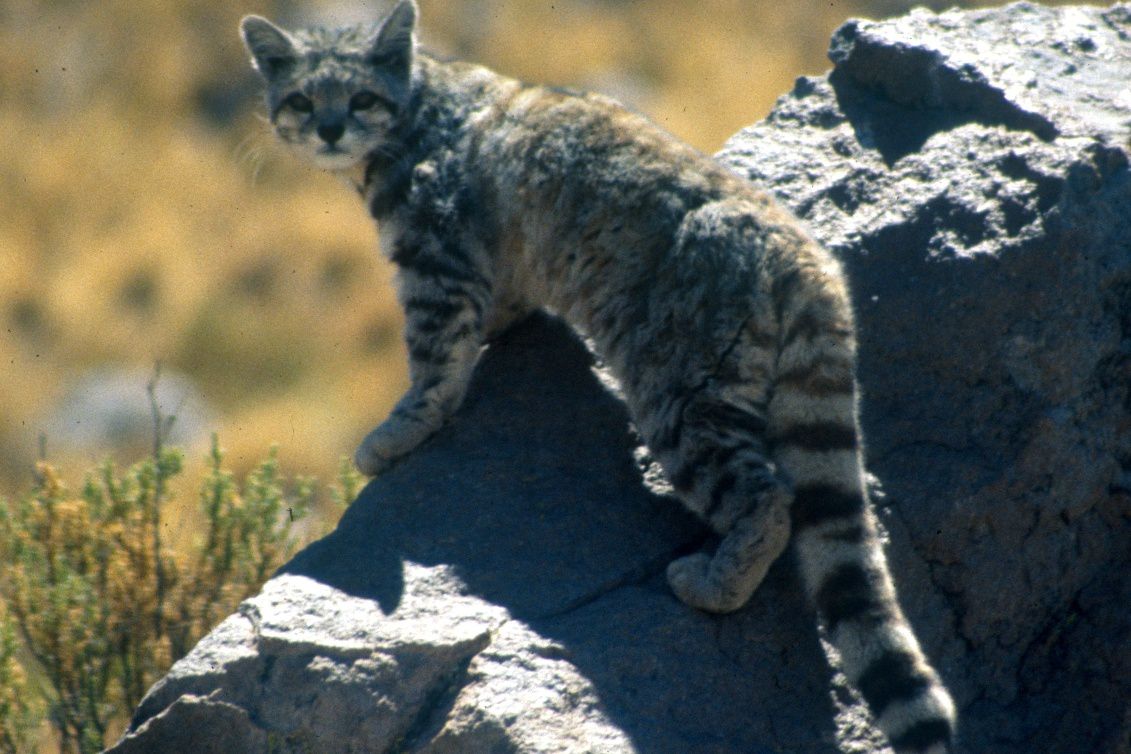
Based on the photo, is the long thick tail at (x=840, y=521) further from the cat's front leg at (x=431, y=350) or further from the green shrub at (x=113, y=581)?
the green shrub at (x=113, y=581)

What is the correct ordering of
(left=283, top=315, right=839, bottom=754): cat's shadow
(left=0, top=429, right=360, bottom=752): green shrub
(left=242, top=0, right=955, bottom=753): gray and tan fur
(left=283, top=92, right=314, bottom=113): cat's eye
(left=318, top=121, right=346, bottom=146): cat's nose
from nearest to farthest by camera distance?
(left=283, top=315, right=839, bottom=754): cat's shadow → (left=242, top=0, right=955, bottom=753): gray and tan fur → (left=318, top=121, right=346, bottom=146): cat's nose → (left=283, top=92, right=314, bottom=113): cat's eye → (left=0, top=429, right=360, bottom=752): green shrub

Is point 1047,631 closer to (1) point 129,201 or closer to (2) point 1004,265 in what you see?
(2) point 1004,265

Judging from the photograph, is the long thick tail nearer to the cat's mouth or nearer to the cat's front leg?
the cat's front leg

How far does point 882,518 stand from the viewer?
4.47m

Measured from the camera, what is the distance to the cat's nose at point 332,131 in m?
5.35

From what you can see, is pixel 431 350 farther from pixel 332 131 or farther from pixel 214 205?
pixel 214 205

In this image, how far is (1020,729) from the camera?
428cm

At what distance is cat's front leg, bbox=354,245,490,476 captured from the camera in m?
4.89

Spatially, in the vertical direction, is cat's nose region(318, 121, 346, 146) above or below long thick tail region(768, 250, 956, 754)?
above

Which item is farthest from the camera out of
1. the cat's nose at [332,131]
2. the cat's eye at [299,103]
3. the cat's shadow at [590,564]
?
the cat's eye at [299,103]

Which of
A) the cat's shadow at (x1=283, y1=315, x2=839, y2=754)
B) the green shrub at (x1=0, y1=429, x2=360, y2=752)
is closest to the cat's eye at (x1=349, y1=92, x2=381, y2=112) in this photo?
the cat's shadow at (x1=283, y1=315, x2=839, y2=754)

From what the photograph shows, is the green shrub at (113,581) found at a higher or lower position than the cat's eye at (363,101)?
lower

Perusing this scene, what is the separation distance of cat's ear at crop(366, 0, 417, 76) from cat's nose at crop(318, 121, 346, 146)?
36 cm

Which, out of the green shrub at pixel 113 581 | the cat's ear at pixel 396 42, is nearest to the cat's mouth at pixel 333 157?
the cat's ear at pixel 396 42
